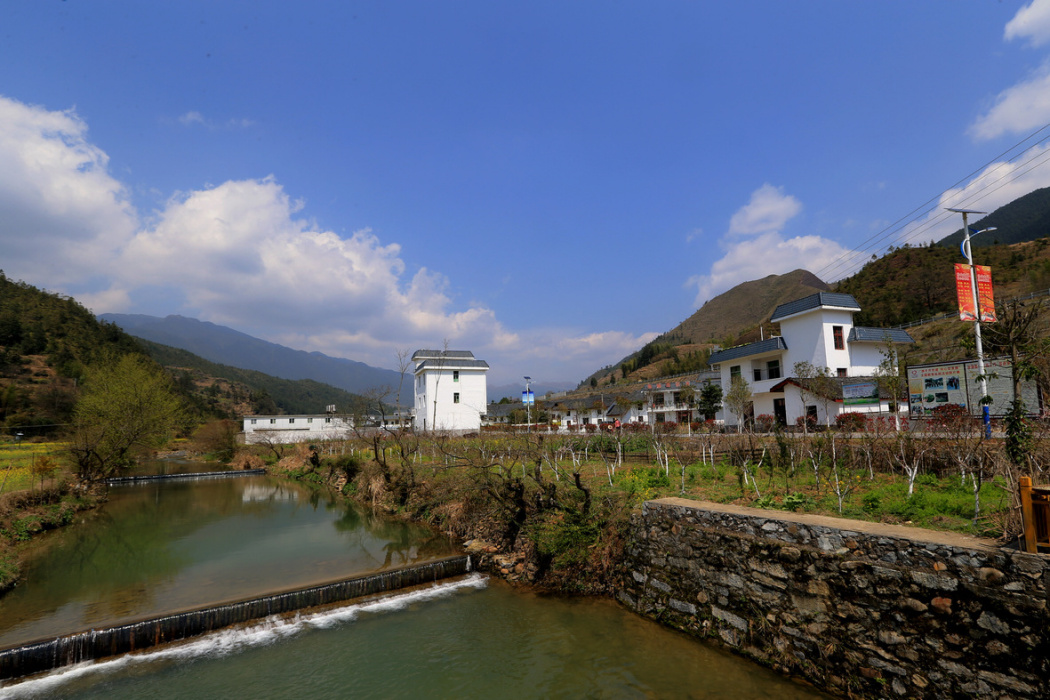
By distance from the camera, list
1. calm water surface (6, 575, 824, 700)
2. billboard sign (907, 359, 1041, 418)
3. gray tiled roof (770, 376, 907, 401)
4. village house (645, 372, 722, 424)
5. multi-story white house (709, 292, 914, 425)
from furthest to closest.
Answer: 1. village house (645, 372, 722, 424)
2. multi-story white house (709, 292, 914, 425)
3. gray tiled roof (770, 376, 907, 401)
4. billboard sign (907, 359, 1041, 418)
5. calm water surface (6, 575, 824, 700)

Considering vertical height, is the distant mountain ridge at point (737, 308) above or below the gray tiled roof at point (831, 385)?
above

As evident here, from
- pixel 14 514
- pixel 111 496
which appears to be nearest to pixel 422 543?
pixel 14 514

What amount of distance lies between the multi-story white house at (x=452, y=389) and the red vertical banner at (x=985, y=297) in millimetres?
36772

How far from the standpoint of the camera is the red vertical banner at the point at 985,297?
1556cm

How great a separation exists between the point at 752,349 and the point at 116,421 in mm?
38688

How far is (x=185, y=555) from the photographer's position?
14.1 meters

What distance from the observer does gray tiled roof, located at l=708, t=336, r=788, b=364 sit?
30.7m

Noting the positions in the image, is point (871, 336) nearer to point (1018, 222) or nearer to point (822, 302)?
point (822, 302)

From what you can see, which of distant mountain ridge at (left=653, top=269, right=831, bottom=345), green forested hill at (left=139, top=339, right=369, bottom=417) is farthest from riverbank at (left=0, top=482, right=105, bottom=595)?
distant mountain ridge at (left=653, top=269, right=831, bottom=345)

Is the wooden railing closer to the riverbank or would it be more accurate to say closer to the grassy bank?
the grassy bank

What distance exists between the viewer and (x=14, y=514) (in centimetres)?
1569

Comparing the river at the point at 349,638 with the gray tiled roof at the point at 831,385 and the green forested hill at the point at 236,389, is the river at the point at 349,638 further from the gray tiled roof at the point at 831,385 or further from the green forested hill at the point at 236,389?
the green forested hill at the point at 236,389

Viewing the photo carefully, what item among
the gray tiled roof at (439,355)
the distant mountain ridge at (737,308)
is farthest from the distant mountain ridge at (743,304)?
the gray tiled roof at (439,355)

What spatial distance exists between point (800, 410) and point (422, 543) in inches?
888
